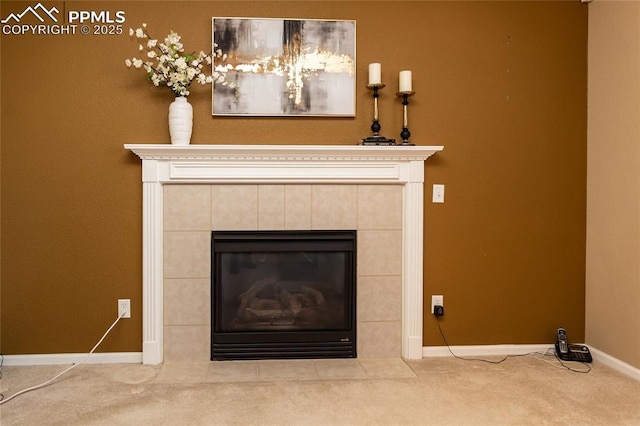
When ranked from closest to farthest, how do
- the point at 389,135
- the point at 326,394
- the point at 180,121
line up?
1. the point at 326,394
2. the point at 180,121
3. the point at 389,135

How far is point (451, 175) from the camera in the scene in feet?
10.2

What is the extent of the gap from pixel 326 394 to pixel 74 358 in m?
1.62

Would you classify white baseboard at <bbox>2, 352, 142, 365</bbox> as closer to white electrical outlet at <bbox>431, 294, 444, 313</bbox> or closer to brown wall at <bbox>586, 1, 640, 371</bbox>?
white electrical outlet at <bbox>431, 294, 444, 313</bbox>

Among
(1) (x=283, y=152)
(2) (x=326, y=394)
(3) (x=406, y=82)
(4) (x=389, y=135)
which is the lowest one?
(2) (x=326, y=394)

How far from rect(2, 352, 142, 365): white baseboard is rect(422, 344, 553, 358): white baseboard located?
1.86 m

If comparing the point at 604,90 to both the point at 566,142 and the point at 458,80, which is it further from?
the point at 458,80

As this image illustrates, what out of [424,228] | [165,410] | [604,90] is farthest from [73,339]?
[604,90]

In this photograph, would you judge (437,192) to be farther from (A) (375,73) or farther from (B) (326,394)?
(B) (326,394)

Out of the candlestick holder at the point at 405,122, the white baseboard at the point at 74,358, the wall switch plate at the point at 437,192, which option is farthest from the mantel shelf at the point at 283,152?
the white baseboard at the point at 74,358

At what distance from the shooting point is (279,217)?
118 inches

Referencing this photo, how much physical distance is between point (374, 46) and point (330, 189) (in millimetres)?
962

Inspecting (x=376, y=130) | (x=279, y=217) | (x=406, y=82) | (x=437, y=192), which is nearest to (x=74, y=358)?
(x=279, y=217)

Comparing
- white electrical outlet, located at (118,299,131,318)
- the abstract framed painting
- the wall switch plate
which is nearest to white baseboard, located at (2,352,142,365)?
white electrical outlet, located at (118,299,131,318)

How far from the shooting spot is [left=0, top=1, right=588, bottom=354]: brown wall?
9.66 feet
